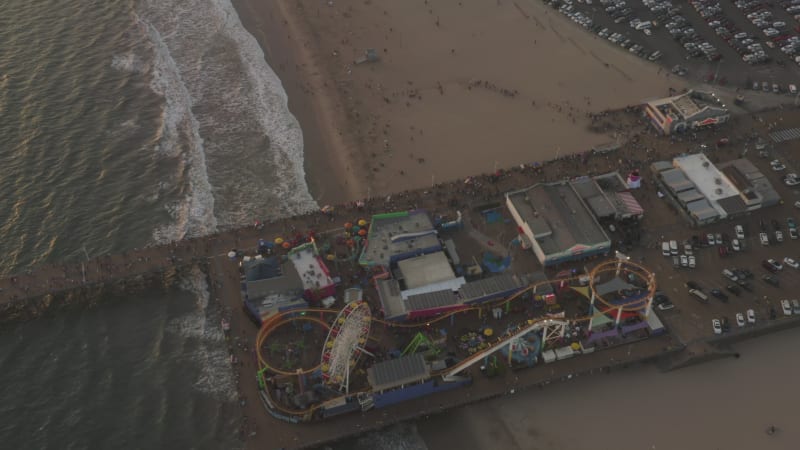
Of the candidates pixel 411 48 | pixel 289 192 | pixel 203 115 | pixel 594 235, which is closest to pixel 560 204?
pixel 594 235

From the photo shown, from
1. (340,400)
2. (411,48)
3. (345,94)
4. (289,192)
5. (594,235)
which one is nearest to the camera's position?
(340,400)

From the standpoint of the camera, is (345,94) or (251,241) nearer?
(251,241)

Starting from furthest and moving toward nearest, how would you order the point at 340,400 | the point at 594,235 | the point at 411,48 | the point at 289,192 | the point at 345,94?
the point at 411,48 → the point at 345,94 → the point at 289,192 → the point at 594,235 → the point at 340,400

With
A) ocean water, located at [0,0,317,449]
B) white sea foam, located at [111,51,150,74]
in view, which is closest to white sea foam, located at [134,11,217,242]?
ocean water, located at [0,0,317,449]

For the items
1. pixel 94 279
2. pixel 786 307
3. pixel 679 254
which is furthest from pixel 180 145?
pixel 786 307

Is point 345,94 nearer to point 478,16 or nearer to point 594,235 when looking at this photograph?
point 478,16

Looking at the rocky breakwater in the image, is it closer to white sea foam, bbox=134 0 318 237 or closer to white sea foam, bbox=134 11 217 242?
white sea foam, bbox=134 11 217 242

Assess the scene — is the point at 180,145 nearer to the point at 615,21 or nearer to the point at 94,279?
the point at 94,279
